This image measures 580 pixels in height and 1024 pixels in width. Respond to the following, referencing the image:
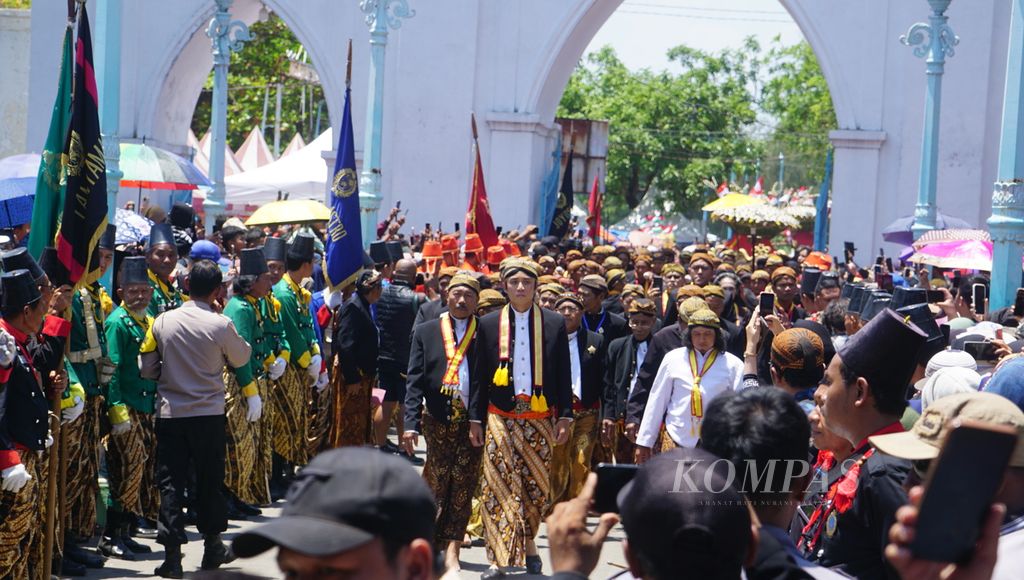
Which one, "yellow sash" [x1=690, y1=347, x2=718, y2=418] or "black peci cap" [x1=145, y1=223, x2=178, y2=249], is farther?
"black peci cap" [x1=145, y1=223, x2=178, y2=249]

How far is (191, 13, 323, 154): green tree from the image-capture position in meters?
44.9

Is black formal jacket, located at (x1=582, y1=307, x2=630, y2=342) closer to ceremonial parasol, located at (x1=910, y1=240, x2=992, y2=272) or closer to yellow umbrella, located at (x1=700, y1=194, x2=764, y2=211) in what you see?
ceremonial parasol, located at (x1=910, y1=240, x2=992, y2=272)

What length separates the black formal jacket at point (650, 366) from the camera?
32.8ft

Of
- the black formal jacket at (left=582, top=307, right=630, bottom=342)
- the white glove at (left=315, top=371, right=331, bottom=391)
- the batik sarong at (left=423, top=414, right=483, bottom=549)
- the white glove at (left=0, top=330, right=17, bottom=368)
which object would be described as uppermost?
the white glove at (left=0, top=330, right=17, bottom=368)

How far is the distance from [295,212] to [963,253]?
728 centimetres

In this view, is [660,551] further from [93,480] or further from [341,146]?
[341,146]

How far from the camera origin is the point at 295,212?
16.2 metres

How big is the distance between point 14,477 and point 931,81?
14816 mm

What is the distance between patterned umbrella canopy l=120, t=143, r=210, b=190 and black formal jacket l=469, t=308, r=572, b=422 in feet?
30.5

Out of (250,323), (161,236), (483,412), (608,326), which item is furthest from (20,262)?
(608,326)

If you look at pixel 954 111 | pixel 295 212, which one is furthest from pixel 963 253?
pixel 954 111

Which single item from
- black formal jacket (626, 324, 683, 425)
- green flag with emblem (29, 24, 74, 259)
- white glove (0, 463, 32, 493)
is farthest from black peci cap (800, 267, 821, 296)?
white glove (0, 463, 32, 493)

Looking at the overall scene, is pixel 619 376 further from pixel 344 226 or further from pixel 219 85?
pixel 219 85

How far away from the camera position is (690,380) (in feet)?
29.9
